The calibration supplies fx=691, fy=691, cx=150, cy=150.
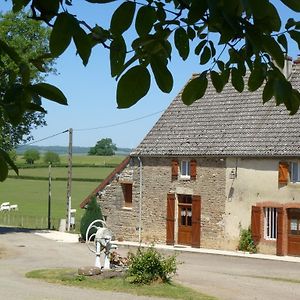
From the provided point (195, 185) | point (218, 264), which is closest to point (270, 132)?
point (195, 185)

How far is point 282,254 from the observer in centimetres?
2520

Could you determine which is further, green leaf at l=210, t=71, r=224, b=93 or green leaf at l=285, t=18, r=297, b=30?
green leaf at l=210, t=71, r=224, b=93

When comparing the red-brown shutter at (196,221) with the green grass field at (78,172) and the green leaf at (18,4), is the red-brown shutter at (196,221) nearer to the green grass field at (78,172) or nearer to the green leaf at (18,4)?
the green leaf at (18,4)

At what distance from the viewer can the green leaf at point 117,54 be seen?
2.14 meters

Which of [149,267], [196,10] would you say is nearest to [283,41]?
[196,10]

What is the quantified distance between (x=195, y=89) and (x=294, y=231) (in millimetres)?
23403

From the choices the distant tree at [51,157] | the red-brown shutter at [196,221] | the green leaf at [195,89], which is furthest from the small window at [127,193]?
the distant tree at [51,157]

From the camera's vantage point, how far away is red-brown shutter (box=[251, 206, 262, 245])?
Result: 25958 mm

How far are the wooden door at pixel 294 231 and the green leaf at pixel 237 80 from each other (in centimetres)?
2299

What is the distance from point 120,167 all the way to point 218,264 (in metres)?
9.29

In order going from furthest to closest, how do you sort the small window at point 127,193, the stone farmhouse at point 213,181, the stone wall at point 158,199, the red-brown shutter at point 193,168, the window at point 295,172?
the small window at point 127,193 → the red-brown shutter at point 193,168 → the stone wall at point 158,199 → the stone farmhouse at point 213,181 → the window at point 295,172

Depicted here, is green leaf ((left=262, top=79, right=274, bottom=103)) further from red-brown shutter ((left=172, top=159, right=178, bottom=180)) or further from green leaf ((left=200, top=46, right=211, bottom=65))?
red-brown shutter ((left=172, top=159, right=178, bottom=180))

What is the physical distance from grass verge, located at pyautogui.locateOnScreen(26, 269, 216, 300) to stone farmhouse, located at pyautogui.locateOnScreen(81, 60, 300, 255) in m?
9.23

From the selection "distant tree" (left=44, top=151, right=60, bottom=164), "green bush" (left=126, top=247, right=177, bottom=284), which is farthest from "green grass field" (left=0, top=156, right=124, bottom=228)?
"green bush" (left=126, top=247, right=177, bottom=284)
